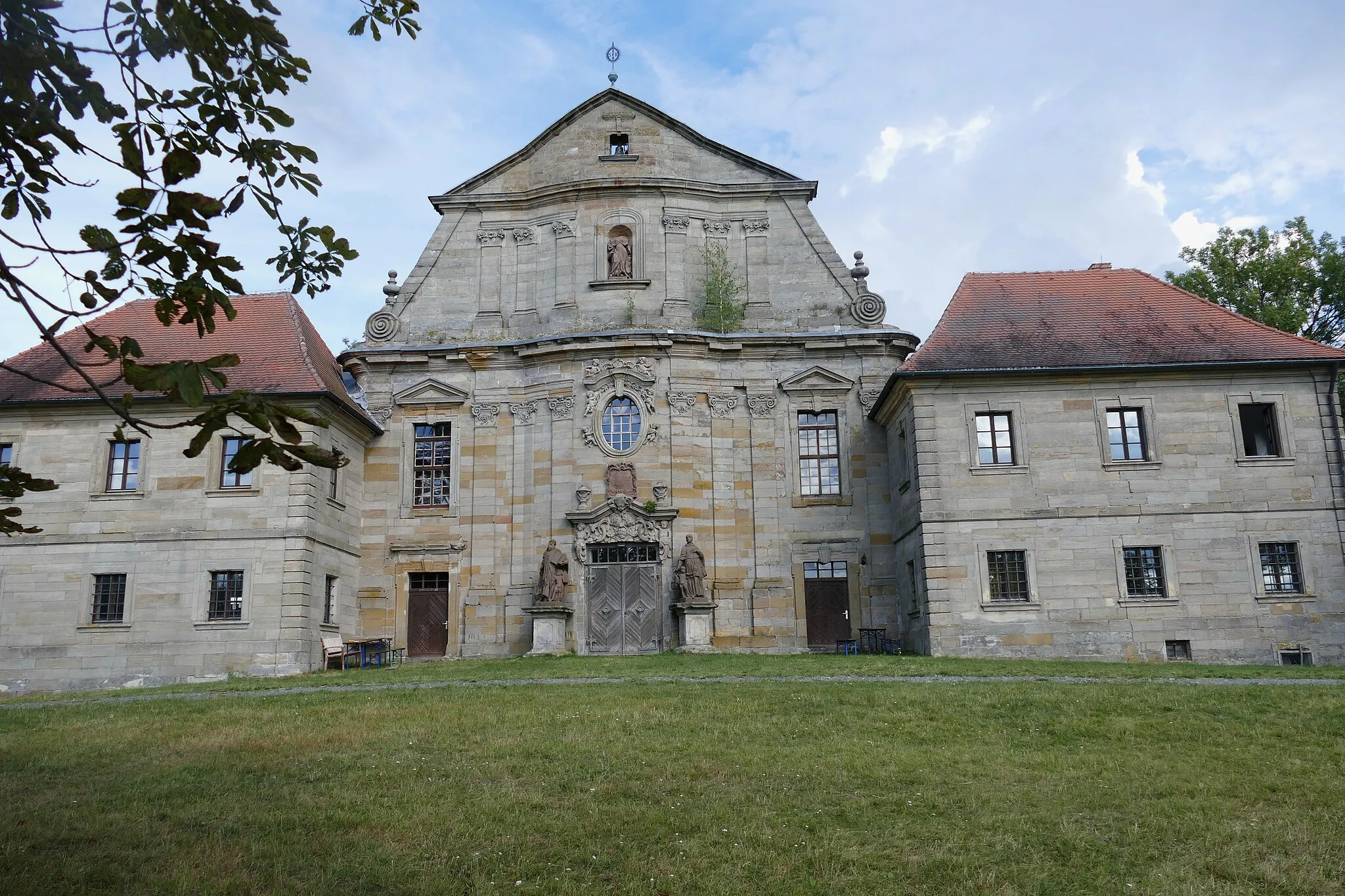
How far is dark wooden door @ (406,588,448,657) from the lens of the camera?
28359mm

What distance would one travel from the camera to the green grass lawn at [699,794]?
25.3 ft

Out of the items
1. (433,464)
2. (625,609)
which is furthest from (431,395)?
(625,609)

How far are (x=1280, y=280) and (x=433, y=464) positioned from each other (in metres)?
26.1

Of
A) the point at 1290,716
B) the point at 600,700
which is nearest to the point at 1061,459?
the point at 1290,716

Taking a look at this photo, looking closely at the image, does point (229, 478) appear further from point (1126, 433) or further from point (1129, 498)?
point (1126, 433)

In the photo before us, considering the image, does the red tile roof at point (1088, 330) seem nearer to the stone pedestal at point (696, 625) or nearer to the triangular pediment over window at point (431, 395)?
Result: the stone pedestal at point (696, 625)

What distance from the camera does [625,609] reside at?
27734 millimetres

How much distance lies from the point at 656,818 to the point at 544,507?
65.0ft

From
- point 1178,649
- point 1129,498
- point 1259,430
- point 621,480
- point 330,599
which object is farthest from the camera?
point 621,480

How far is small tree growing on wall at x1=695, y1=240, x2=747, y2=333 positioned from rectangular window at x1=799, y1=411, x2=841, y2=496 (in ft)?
10.3

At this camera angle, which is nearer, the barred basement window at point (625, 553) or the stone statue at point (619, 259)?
the barred basement window at point (625, 553)

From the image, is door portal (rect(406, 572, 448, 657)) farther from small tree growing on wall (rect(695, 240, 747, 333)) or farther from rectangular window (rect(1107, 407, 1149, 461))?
rectangular window (rect(1107, 407, 1149, 461))

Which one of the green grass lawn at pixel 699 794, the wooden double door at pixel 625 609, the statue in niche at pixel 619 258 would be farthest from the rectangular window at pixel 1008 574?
the statue in niche at pixel 619 258

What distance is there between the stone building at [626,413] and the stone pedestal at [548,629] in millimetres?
742
